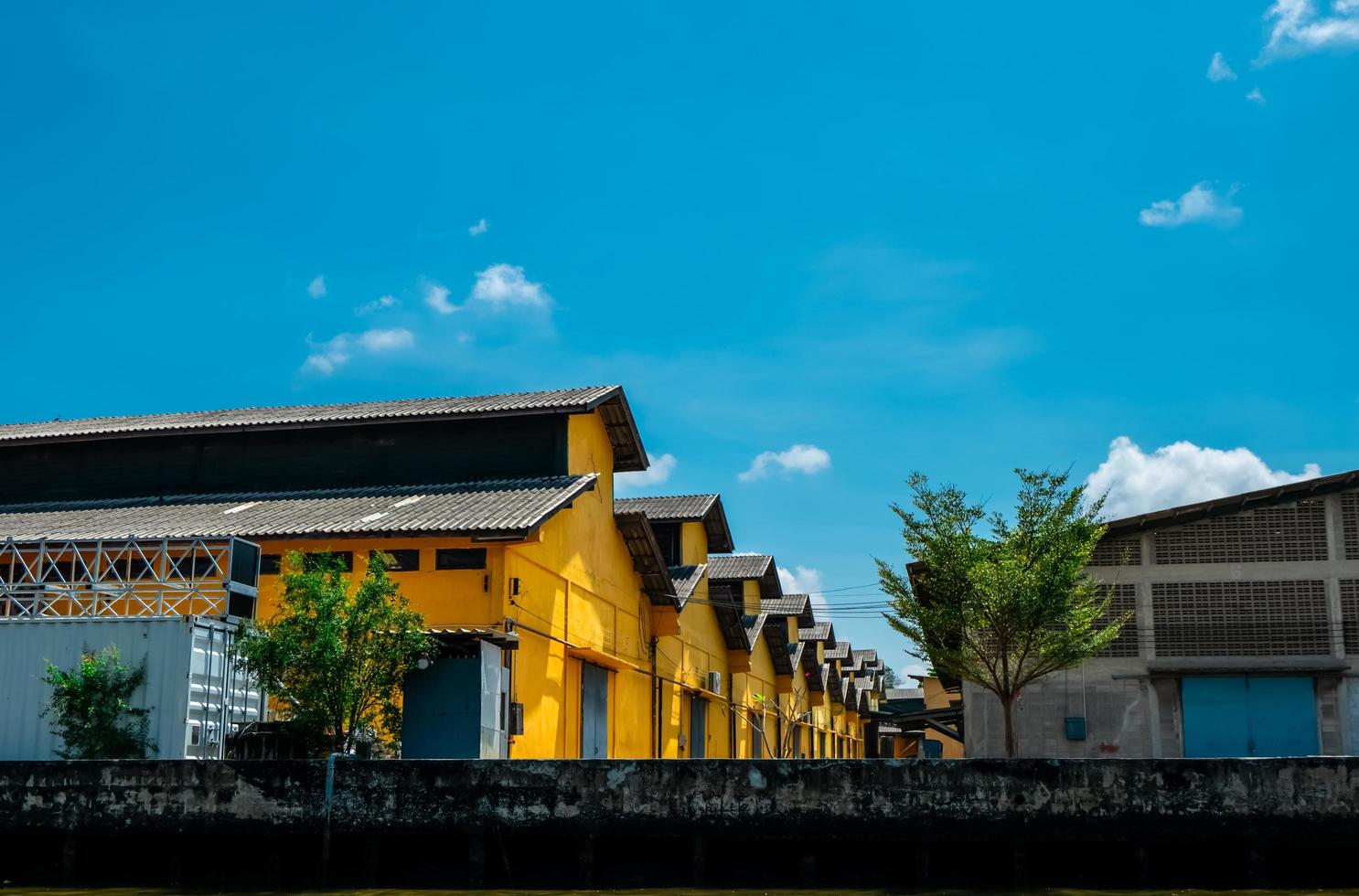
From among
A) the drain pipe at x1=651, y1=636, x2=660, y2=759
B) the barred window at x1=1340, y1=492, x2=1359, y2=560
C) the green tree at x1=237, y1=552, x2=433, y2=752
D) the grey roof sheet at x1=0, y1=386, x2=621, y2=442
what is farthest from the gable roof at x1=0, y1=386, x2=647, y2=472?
the barred window at x1=1340, y1=492, x2=1359, y2=560

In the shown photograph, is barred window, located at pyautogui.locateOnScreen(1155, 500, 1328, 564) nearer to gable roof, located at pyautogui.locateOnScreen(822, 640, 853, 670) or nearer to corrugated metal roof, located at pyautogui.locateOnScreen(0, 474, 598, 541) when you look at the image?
corrugated metal roof, located at pyautogui.locateOnScreen(0, 474, 598, 541)

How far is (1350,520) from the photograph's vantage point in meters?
29.2

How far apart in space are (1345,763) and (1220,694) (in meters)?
14.9

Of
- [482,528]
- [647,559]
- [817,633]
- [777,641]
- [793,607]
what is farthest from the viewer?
[817,633]

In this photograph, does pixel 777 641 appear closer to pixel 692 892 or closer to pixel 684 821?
pixel 684 821

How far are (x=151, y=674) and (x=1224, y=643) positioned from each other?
2222 cm

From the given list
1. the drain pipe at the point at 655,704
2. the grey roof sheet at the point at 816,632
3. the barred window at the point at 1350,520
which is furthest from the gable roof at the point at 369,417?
the grey roof sheet at the point at 816,632

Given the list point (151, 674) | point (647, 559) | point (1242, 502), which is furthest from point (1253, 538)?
point (151, 674)

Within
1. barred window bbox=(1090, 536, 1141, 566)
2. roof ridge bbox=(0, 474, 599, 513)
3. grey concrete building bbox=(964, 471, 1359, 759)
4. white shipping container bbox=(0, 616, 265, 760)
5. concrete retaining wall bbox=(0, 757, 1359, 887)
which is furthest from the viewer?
barred window bbox=(1090, 536, 1141, 566)

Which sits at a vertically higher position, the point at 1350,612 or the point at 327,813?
the point at 1350,612

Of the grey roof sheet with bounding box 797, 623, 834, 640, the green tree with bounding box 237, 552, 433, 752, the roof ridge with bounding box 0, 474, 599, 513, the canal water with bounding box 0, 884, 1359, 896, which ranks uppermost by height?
the roof ridge with bounding box 0, 474, 599, 513

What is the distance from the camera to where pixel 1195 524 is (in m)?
29.5

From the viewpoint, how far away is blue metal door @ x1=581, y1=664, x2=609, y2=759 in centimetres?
2775

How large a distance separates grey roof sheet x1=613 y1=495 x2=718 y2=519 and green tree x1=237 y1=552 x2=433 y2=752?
58.6 ft
